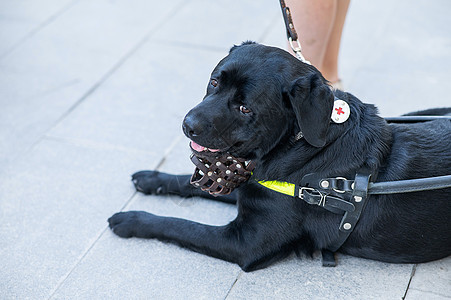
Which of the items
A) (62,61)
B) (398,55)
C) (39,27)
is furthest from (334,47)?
(39,27)

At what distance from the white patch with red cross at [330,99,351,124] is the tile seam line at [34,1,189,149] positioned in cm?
203

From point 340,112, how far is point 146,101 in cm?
185

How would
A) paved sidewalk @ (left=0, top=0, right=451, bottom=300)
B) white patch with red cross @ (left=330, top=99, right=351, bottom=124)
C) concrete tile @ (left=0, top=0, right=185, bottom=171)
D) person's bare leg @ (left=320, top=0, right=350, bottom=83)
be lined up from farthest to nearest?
concrete tile @ (left=0, top=0, right=185, bottom=171)
person's bare leg @ (left=320, top=0, right=350, bottom=83)
paved sidewalk @ (left=0, top=0, right=451, bottom=300)
white patch with red cross @ (left=330, top=99, right=351, bottom=124)

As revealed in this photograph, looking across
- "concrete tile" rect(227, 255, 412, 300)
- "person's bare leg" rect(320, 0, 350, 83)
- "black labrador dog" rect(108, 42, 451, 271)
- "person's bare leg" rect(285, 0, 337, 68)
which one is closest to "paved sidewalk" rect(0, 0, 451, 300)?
"concrete tile" rect(227, 255, 412, 300)

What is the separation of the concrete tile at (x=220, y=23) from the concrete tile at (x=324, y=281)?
219 centimetres

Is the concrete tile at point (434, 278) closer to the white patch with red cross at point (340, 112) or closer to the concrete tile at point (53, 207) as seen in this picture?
the white patch with red cross at point (340, 112)

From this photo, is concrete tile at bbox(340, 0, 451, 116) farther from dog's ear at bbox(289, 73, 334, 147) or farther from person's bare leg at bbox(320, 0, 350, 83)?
dog's ear at bbox(289, 73, 334, 147)

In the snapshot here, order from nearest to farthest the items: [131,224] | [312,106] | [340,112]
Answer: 1. [312,106]
2. [340,112]
3. [131,224]

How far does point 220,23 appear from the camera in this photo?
15.3 feet

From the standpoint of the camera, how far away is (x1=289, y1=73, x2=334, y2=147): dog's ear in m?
2.21

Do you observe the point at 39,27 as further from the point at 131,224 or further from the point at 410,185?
the point at 410,185

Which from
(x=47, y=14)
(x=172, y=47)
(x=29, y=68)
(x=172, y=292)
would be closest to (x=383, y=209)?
(x=172, y=292)

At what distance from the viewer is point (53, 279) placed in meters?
2.62

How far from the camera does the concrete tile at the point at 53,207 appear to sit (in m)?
2.66
